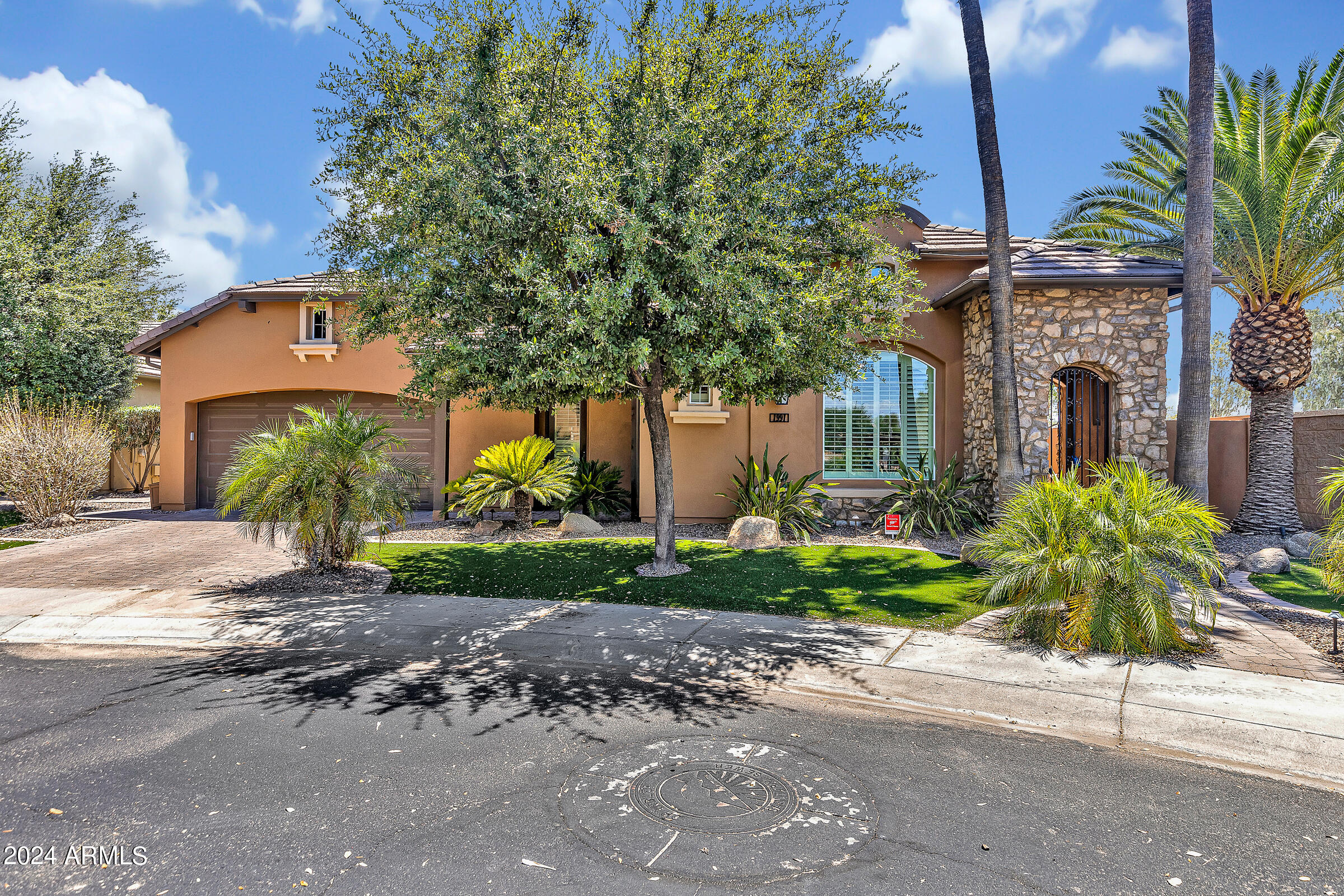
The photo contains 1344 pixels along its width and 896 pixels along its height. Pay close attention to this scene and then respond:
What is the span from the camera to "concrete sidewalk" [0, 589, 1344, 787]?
179 inches

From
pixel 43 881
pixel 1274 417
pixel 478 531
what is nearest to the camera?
pixel 43 881

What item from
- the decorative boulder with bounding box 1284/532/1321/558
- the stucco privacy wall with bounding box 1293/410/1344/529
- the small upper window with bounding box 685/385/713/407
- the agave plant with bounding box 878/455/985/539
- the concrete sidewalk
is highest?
the small upper window with bounding box 685/385/713/407

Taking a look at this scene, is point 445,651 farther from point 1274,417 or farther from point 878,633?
point 1274,417

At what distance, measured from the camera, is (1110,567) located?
5965mm

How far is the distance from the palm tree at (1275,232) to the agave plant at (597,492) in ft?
35.1

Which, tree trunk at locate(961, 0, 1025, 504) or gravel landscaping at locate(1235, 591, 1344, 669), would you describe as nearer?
gravel landscaping at locate(1235, 591, 1344, 669)

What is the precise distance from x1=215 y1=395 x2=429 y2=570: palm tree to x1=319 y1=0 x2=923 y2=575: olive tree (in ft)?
3.61

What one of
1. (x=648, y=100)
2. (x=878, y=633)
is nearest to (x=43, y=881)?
(x=878, y=633)

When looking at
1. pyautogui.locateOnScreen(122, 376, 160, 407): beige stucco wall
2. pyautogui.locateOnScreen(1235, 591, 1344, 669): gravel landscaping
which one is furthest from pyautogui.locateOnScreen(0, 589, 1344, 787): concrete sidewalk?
pyautogui.locateOnScreen(122, 376, 160, 407): beige stucco wall

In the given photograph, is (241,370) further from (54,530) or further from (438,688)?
(438,688)

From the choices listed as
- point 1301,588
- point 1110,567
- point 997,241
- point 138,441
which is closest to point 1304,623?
point 1301,588

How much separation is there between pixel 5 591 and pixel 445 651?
6.00 meters

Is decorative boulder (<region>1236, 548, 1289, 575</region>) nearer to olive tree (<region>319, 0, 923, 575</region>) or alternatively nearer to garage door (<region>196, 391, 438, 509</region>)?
olive tree (<region>319, 0, 923, 575</region>)

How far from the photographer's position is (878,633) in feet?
21.7
